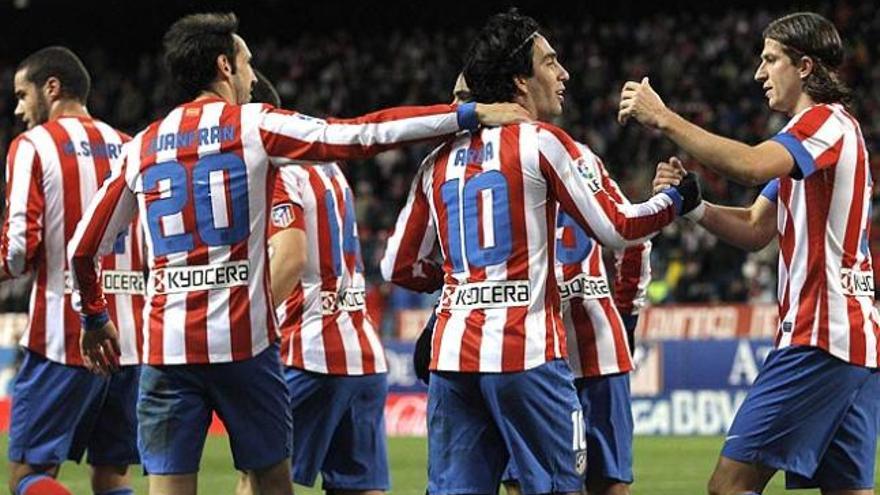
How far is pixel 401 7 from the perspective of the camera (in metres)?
33.5

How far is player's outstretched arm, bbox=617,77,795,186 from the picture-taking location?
18.3 ft

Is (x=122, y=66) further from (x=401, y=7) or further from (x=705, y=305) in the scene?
(x=705, y=305)

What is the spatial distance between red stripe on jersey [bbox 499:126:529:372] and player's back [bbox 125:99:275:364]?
97 cm

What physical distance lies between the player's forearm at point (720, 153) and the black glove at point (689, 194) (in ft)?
0.74

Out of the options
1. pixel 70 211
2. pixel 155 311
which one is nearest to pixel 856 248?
pixel 155 311

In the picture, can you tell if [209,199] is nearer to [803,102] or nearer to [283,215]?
[283,215]

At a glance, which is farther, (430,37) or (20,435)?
(430,37)

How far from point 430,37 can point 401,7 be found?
1.80 m

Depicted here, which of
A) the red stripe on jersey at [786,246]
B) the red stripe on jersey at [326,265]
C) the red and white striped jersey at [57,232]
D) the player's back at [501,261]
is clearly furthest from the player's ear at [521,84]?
the red and white striped jersey at [57,232]

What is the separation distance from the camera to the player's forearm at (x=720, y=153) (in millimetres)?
5566

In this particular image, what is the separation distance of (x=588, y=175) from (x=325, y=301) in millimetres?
2344

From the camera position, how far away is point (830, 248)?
19.2 feet

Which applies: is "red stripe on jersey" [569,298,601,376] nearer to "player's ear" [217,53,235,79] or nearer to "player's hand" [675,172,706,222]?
"player's hand" [675,172,706,222]

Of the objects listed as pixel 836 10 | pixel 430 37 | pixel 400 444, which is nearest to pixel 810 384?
pixel 400 444
